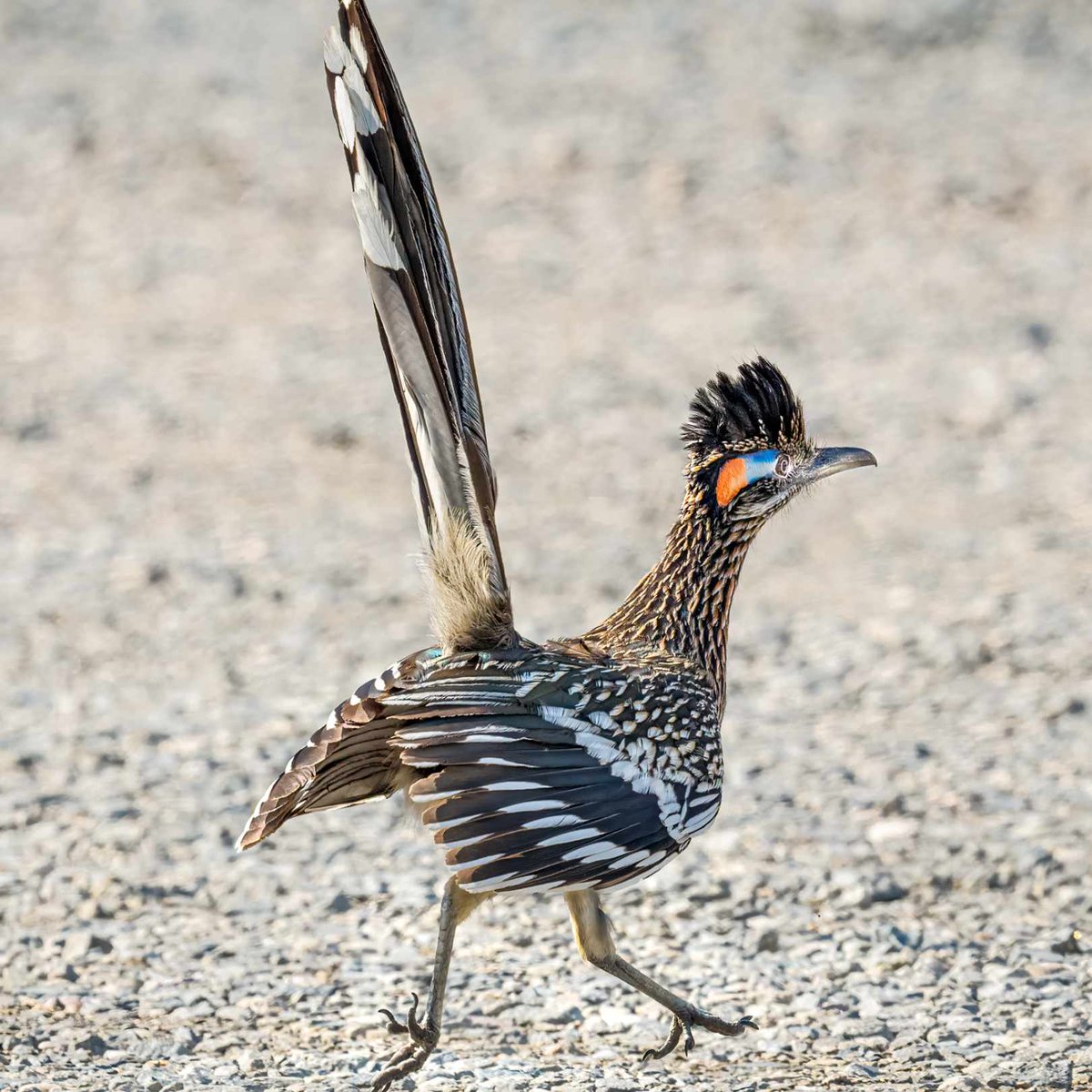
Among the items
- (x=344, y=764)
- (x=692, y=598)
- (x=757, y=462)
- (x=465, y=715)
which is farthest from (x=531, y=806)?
(x=757, y=462)

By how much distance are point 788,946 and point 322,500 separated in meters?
6.37

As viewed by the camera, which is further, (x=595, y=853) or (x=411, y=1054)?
(x=411, y=1054)

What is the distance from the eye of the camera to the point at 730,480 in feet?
20.8

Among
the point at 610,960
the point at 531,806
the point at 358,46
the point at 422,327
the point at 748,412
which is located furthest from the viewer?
the point at 748,412

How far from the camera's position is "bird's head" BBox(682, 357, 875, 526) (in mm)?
6297

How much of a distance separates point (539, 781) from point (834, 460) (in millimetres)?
1931

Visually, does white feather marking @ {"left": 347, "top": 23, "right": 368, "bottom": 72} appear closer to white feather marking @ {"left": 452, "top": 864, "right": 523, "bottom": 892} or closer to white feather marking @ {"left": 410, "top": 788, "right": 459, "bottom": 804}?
white feather marking @ {"left": 410, "top": 788, "right": 459, "bottom": 804}

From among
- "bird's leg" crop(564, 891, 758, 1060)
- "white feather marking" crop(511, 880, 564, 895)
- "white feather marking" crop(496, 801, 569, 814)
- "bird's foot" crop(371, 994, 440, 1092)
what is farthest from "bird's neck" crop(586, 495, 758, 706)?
"bird's foot" crop(371, 994, 440, 1092)

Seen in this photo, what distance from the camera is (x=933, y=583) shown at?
1140cm

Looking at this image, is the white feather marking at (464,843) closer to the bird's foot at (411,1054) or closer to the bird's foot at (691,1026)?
the bird's foot at (411,1054)

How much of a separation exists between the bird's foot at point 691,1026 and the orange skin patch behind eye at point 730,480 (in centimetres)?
169

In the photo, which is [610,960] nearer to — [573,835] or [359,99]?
[573,835]

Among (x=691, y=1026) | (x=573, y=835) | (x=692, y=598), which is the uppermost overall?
(x=692, y=598)

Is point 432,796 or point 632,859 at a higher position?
point 432,796
